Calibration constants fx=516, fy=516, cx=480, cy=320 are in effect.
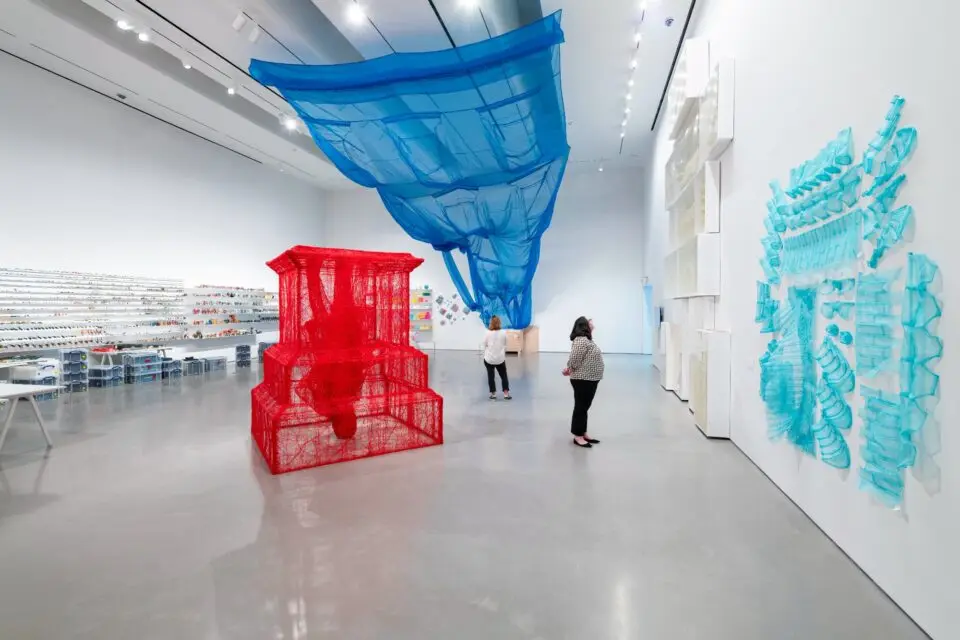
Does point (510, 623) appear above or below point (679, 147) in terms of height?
below

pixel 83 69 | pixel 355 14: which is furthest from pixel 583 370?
pixel 83 69

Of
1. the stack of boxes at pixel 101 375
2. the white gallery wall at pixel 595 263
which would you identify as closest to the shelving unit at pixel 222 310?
the stack of boxes at pixel 101 375

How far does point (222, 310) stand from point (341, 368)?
8.03m

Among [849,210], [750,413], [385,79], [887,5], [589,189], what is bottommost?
[750,413]

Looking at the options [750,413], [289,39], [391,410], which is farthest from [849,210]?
[289,39]

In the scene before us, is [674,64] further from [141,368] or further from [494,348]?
[141,368]

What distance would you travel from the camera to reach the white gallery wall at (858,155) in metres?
1.97

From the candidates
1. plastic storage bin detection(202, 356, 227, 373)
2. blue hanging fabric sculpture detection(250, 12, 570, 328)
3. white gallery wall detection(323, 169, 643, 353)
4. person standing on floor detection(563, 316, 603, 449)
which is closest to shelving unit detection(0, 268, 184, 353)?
plastic storage bin detection(202, 356, 227, 373)

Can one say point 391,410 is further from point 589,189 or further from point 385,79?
point 589,189

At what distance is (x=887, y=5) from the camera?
7.66ft

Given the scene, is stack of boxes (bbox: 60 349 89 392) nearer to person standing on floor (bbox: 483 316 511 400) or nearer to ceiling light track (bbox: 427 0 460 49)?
person standing on floor (bbox: 483 316 511 400)

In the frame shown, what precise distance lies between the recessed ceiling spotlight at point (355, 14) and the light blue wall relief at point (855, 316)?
527cm

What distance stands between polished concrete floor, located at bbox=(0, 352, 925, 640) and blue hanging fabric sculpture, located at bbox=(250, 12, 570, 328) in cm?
299

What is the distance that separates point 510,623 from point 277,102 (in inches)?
384
